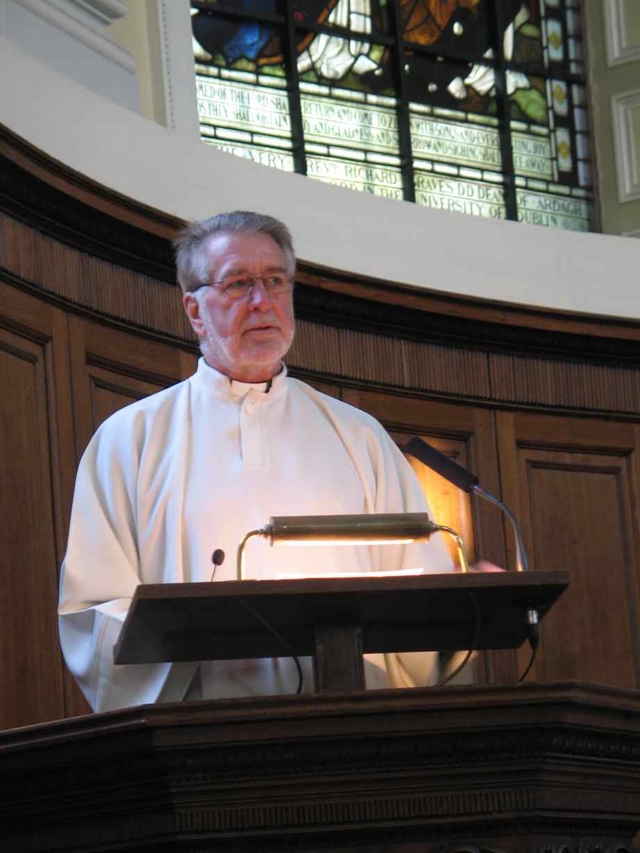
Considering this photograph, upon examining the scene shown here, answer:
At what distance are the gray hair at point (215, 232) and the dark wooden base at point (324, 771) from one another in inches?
48.0

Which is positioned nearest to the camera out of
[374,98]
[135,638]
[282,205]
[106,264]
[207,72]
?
[135,638]

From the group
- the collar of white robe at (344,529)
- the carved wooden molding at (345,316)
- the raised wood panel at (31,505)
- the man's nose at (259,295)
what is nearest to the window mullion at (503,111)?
the carved wooden molding at (345,316)

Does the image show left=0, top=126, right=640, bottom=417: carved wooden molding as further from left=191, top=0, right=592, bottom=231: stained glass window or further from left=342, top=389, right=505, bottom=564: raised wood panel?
left=191, top=0, right=592, bottom=231: stained glass window

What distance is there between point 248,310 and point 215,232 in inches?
7.1

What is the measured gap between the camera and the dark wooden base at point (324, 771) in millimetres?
2297

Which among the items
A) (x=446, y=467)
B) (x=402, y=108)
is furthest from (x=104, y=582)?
(x=402, y=108)

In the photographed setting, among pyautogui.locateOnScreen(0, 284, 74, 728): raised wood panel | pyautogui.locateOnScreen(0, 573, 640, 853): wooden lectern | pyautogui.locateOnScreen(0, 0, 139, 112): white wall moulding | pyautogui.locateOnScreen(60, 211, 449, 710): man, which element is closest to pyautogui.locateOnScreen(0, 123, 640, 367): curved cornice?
pyautogui.locateOnScreen(0, 284, 74, 728): raised wood panel

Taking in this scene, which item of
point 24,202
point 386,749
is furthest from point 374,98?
point 386,749

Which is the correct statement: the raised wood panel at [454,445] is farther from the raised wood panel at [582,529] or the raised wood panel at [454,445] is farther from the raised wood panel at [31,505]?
the raised wood panel at [31,505]

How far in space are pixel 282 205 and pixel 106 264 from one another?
3.16 feet

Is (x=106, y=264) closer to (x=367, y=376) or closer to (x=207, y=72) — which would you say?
(x=367, y=376)

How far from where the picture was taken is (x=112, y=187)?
5125 mm

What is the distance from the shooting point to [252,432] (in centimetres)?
331

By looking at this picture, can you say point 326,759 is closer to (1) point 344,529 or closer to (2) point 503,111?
(1) point 344,529
